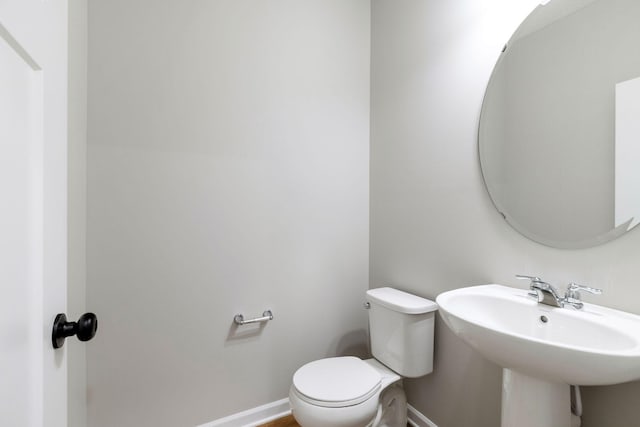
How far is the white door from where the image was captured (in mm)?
417

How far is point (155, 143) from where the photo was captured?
141 cm

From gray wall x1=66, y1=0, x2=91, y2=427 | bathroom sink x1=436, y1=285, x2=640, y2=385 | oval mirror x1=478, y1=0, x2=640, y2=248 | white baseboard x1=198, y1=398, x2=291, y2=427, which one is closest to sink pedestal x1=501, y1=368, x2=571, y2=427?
bathroom sink x1=436, y1=285, x2=640, y2=385


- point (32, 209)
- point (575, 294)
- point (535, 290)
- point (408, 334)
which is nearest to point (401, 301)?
point (408, 334)

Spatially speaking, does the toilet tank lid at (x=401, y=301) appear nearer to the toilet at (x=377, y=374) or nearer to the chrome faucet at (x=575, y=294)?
the toilet at (x=377, y=374)

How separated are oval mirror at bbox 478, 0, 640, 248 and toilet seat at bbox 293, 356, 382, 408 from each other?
92 cm

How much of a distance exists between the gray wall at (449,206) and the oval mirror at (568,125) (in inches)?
2.7

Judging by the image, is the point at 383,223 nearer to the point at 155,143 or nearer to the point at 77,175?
the point at 155,143

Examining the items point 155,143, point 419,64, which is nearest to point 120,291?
point 155,143

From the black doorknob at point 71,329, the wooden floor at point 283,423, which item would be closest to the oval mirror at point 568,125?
the black doorknob at point 71,329

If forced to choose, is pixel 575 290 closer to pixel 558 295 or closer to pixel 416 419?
pixel 558 295

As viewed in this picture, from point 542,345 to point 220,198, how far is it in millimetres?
1396

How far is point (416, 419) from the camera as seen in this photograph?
5.32 ft

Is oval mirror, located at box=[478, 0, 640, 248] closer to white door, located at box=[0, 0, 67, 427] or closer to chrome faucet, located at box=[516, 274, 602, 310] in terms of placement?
chrome faucet, located at box=[516, 274, 602, 310]

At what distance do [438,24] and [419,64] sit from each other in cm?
19
